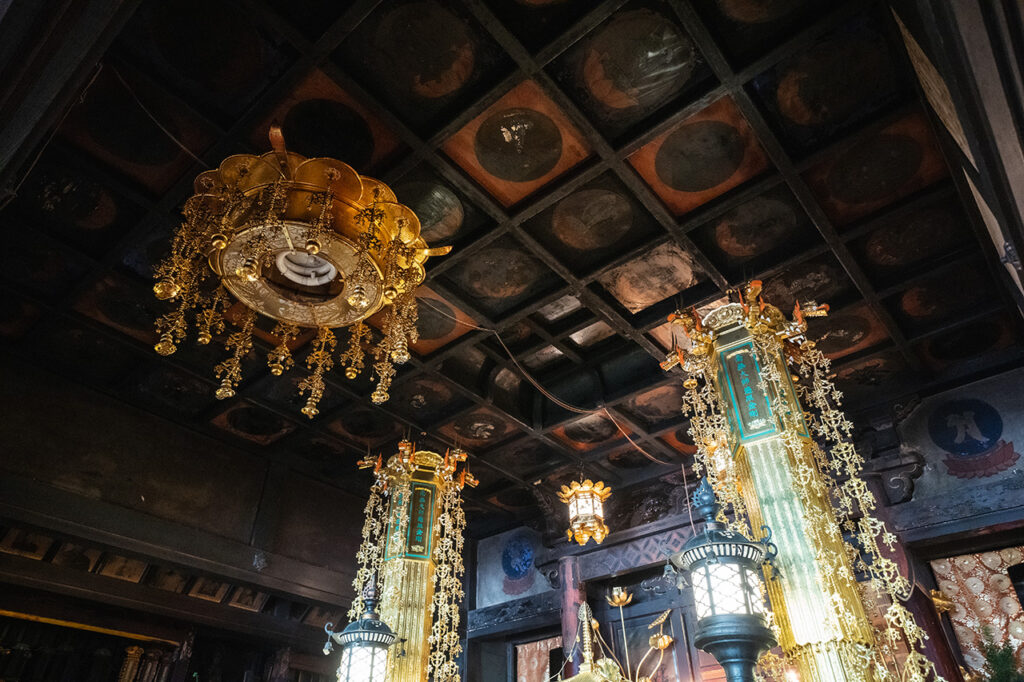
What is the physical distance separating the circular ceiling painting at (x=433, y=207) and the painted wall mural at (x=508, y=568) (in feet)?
20.2

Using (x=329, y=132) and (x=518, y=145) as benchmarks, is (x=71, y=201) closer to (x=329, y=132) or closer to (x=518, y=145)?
(x=329, y=132)

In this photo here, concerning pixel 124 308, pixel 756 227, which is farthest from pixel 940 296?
pixel 124 308

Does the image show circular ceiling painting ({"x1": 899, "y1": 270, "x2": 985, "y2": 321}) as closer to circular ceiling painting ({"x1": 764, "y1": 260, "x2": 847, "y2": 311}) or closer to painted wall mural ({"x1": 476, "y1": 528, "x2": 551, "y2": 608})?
circular ceiling painting ({"x1": 764, "y1": 260, "x2": 847, "y2": 311})

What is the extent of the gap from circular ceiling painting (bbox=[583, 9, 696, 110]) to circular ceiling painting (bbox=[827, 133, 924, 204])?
5.30ft

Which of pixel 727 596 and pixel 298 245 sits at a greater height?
pixel 298 245

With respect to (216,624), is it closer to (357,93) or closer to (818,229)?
(357,93)

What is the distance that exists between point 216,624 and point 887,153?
29.2ft

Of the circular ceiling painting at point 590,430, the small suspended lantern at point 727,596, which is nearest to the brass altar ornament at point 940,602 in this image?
the circular ceiling painting at point 590,430

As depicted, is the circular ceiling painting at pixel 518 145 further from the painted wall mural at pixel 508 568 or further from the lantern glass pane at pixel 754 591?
the painted wall mural at pixel 508 568

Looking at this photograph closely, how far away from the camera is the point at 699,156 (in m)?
5.13

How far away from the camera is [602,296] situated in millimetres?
6441

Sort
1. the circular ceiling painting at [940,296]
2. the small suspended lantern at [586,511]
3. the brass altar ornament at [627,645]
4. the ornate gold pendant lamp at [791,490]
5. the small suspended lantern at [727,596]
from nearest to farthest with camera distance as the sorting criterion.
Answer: the small suspended lantern at [727,596], the ornate gold pendant lamp at [791,490], the circular ceiling painting at [940,296], the small suspended lantern at [586,511], the brass altar ornament at [627,645]

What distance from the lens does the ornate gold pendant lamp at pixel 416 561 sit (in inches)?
267

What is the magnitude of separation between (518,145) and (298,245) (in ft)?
6.25
